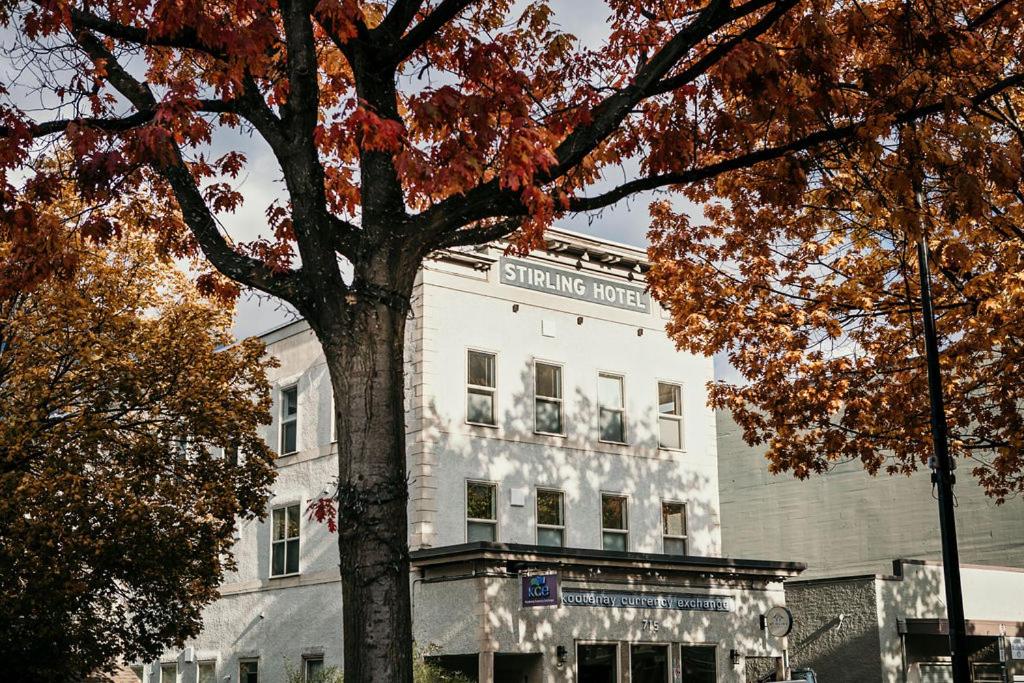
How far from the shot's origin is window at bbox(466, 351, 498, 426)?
29125mm

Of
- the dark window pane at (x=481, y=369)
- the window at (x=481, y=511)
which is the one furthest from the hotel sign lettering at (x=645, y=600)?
the dark window pane at (x=481, y=369)

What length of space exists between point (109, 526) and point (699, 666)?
14.1 meters

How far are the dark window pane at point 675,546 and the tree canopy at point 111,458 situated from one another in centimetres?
1152

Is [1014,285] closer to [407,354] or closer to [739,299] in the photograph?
[739,299]

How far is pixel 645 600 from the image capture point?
28594 millimetres

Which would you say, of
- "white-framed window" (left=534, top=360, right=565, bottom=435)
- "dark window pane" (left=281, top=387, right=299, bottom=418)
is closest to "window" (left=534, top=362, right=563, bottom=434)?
"white-framed window" (left=534, top=360, right=565, bottom=435)

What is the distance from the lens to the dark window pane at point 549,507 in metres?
29.7

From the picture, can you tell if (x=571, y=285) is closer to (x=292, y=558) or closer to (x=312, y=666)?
(x=292, y=558)

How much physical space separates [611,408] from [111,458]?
12.7 meters

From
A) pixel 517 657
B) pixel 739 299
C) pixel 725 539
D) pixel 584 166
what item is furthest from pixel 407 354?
pixel 725 539

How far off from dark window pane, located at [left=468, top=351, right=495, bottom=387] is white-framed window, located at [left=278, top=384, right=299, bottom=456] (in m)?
5.45

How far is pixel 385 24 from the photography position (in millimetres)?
9133

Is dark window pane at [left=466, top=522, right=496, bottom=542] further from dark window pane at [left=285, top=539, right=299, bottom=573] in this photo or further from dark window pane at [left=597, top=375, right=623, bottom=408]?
dark window pane at [left=285, top=539, right=299, bottom=573]

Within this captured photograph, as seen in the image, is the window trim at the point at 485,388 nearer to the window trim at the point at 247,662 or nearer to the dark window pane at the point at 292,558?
the dark window pane at the point at 292,558
